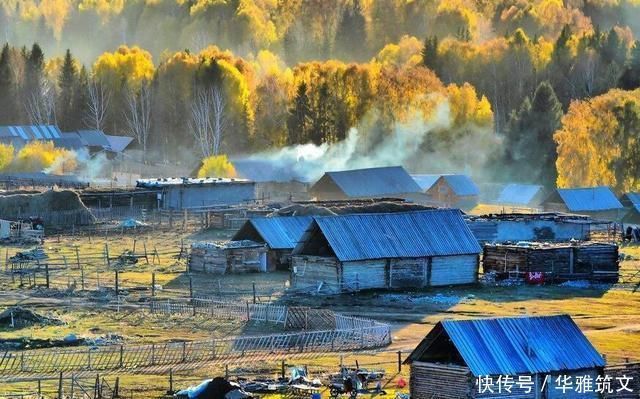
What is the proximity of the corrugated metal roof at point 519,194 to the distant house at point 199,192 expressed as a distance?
19.9 meters

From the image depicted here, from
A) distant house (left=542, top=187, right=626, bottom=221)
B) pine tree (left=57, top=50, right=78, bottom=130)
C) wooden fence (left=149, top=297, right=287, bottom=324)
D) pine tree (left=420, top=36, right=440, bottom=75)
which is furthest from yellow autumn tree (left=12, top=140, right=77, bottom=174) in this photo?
wooden fence (left=149, top=297, right=287, bottom=324)

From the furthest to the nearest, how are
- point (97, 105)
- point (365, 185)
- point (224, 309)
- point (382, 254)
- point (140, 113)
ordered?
point (97, 105) → point (140, 113) → point (365, 185) → point (382, 254) → point (224, 309)

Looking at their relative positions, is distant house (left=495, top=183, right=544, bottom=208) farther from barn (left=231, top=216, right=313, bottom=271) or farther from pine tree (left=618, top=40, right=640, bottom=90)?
barn (left=231, top=216, right=313, bottom=271)

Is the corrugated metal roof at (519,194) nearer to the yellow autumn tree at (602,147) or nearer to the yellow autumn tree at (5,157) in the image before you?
the yellow autumn tree at (602,147)

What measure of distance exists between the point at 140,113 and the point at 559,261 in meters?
89.6

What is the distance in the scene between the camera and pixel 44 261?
247ft

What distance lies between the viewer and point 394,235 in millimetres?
67000

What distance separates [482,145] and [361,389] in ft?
310

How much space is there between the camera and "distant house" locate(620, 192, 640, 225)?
99.2 meters

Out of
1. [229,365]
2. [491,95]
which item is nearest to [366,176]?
[491,95]

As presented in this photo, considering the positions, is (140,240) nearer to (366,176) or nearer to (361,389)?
(366,176)

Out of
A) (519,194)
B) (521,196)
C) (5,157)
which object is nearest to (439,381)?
(521,196)

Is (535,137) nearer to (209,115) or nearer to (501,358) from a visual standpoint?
(209,115)

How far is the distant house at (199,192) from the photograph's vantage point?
10469 cm
